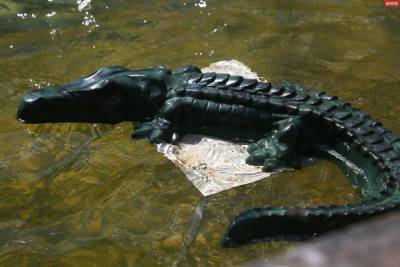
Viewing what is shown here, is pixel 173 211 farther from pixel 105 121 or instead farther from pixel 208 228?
pixel 105 121

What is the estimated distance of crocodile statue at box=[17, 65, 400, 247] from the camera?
11.4ft

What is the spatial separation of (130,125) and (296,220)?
1.77m

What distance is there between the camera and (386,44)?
18.8 ft

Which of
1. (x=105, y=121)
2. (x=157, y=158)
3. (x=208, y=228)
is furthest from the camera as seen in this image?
(x=105, y=121)

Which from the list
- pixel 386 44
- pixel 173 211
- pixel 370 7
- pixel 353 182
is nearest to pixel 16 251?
pixel 173 211

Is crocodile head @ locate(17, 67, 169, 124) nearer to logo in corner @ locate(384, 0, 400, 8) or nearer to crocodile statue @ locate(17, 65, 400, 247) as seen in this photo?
crocodile statue @ locate(17, 65, 400, 247)

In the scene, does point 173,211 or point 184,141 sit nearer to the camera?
point 173,211

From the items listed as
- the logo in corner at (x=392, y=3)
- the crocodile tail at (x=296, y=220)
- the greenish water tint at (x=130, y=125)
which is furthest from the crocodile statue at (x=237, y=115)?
the logo in corner at (x=392, y=3)

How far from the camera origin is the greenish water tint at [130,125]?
9.96 feet

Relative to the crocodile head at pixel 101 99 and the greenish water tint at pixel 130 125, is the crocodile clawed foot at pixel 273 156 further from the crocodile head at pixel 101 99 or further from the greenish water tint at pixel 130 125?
the crocodile head at pixel 101 99

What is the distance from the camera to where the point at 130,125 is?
4184 millimetres

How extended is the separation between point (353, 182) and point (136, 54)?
293 centimetres

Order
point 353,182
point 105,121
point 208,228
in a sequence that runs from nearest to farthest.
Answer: point 208,228
point 353,182
point 105,121

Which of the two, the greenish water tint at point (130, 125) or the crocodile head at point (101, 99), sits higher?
the crocodile head at point (101, 99)
